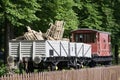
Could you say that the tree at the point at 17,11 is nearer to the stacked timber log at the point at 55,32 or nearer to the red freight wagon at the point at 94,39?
the stacked timber log at the point at 55,32

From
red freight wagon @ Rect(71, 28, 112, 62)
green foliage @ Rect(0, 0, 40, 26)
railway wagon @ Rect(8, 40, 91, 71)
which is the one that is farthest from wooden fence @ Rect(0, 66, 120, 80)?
red freight wagon @ Rect(71, 28, 112, 62)

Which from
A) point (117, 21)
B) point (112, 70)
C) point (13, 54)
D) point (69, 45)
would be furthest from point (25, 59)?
point (117, 21)

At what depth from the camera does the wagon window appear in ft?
114

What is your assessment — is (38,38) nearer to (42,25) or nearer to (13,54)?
(13,54)

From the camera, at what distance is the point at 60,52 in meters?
25.7

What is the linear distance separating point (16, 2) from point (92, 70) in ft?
38.8

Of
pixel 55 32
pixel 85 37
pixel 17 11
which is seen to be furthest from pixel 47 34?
pixel 85 37

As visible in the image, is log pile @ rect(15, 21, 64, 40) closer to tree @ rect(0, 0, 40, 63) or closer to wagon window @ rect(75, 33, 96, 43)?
tree @ rect(0, 0, 40, 63)

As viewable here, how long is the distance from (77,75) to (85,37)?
61.7 ft

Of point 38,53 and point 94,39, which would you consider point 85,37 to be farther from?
point 38,53

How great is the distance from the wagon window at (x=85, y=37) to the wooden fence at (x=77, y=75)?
12.4m

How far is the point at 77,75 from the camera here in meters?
16.5

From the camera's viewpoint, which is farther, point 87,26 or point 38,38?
point 87,26

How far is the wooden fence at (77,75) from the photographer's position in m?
12.8
